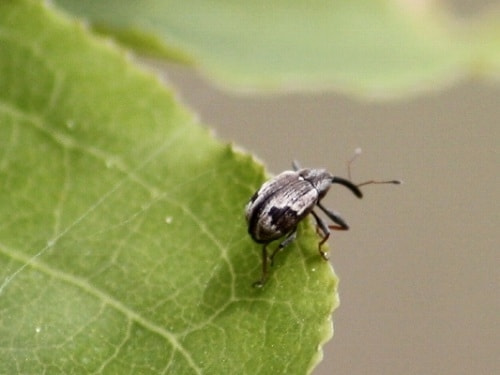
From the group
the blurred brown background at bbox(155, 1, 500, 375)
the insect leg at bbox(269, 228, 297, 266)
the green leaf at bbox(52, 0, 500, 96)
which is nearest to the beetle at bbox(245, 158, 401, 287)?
the insect leg at bbox(269, 228, 297, 266)

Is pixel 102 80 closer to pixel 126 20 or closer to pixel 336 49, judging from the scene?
pixel 126 20

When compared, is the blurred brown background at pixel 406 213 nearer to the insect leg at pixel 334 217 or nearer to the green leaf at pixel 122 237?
the insect leg at pixel 334 217

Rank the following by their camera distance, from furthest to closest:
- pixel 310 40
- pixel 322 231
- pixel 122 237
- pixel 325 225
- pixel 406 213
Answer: pixel 406 213
pixel 310 40
pixel 325 225
pixel 322 231
pixel 122 237

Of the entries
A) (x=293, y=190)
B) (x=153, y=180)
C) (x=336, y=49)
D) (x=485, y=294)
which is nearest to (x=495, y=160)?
(x=485, y=294)

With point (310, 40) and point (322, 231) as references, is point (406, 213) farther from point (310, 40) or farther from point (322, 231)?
point (322, 231)

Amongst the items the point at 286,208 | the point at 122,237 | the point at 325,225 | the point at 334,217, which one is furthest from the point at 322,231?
the point at 122,237

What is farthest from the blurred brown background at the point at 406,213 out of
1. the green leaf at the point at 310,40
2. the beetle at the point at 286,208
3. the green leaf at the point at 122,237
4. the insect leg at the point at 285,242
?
the insect leg at the point at 285,242

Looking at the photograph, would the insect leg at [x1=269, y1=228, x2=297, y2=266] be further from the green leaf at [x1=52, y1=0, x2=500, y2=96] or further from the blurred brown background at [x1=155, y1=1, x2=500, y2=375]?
the blurred brown background at [x1=155, y1=1, x2=500, y2=375]
